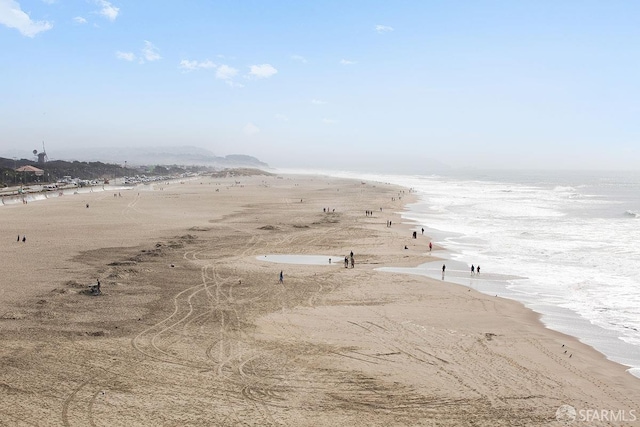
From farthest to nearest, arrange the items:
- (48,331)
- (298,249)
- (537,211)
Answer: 1. (537,211)
2. (298,249)
3. (48,331)

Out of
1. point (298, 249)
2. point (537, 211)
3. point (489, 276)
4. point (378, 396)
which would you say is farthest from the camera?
point (537, 211)

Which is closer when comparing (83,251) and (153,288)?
(153,288)

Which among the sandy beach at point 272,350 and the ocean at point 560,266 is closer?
the sandy beach at point 272,350

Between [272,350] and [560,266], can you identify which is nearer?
[272,350]

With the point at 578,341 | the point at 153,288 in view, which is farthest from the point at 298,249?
the point at 578,341

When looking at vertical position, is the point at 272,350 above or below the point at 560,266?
below

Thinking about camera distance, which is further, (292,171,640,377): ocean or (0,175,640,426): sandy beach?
(292,171,640,377): ocean

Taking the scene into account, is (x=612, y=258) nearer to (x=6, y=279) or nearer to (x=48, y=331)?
(x=48, y=331)

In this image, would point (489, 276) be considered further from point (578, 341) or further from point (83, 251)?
point (83, 251)
